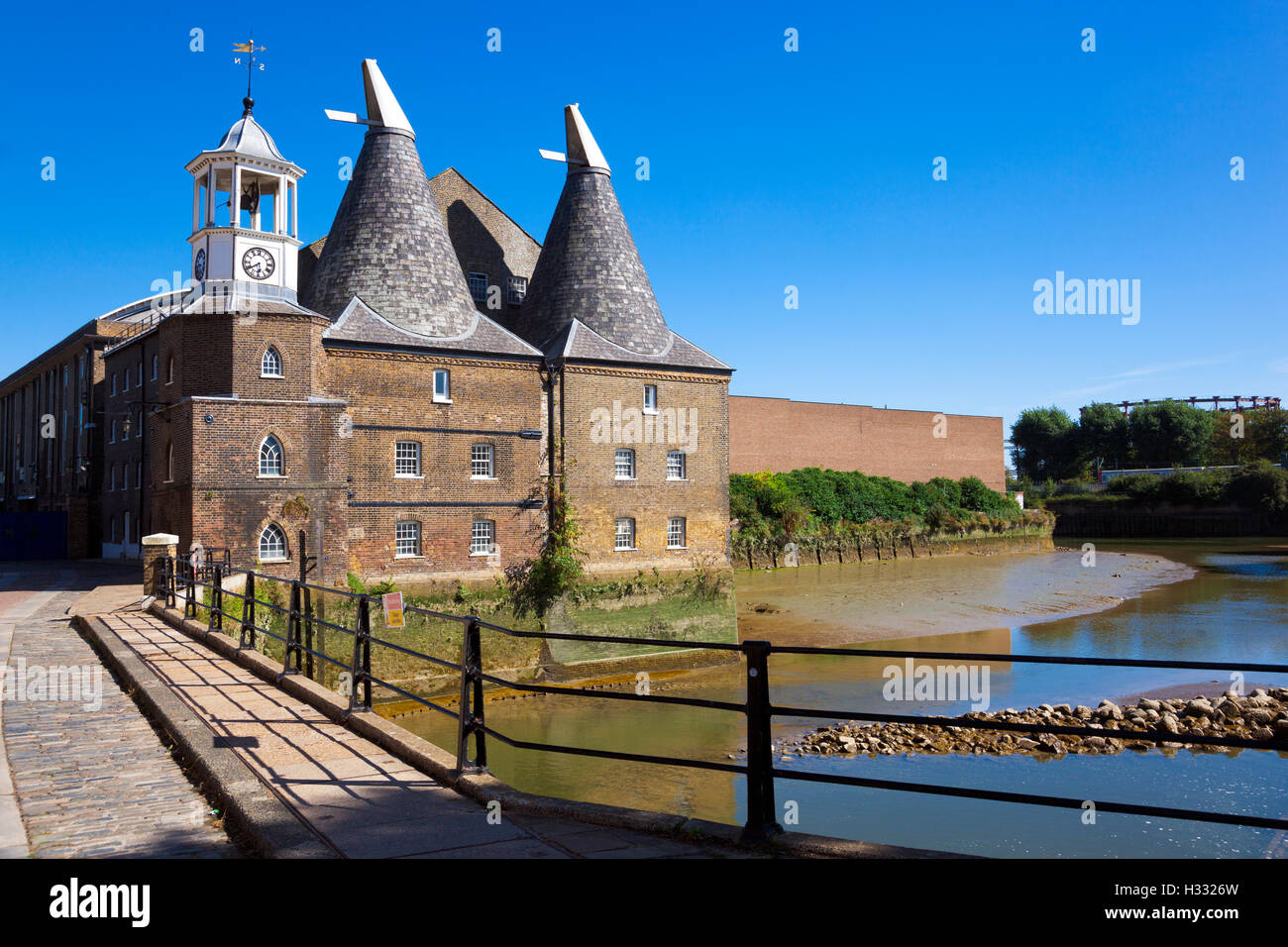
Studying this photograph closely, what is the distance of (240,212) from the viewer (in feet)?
84.4

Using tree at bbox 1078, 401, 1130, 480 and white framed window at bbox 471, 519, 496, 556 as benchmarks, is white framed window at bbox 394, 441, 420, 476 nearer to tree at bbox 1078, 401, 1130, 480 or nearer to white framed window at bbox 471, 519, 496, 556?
white framed window at bbox 471, 519, 496, 556

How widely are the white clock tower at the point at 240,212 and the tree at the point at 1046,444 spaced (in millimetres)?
87387

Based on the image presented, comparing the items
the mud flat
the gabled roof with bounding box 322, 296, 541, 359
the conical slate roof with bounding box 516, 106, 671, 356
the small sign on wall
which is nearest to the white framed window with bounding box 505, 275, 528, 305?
the conical slate roof with bounding box 516, 106, 671, 356

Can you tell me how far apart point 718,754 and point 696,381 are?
44.6 feet

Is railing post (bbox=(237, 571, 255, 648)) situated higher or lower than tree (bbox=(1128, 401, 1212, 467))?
lower

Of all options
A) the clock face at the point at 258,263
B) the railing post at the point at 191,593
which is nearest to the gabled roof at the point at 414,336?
the clock face at the point at 258,263

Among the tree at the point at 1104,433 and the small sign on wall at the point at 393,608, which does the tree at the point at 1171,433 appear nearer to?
the tree at the point at 1104,433

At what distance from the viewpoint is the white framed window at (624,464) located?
2744 cm

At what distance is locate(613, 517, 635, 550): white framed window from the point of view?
2737cm

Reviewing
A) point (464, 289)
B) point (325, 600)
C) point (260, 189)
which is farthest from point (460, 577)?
point (260, 189)

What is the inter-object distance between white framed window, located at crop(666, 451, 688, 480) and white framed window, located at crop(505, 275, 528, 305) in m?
8.97
